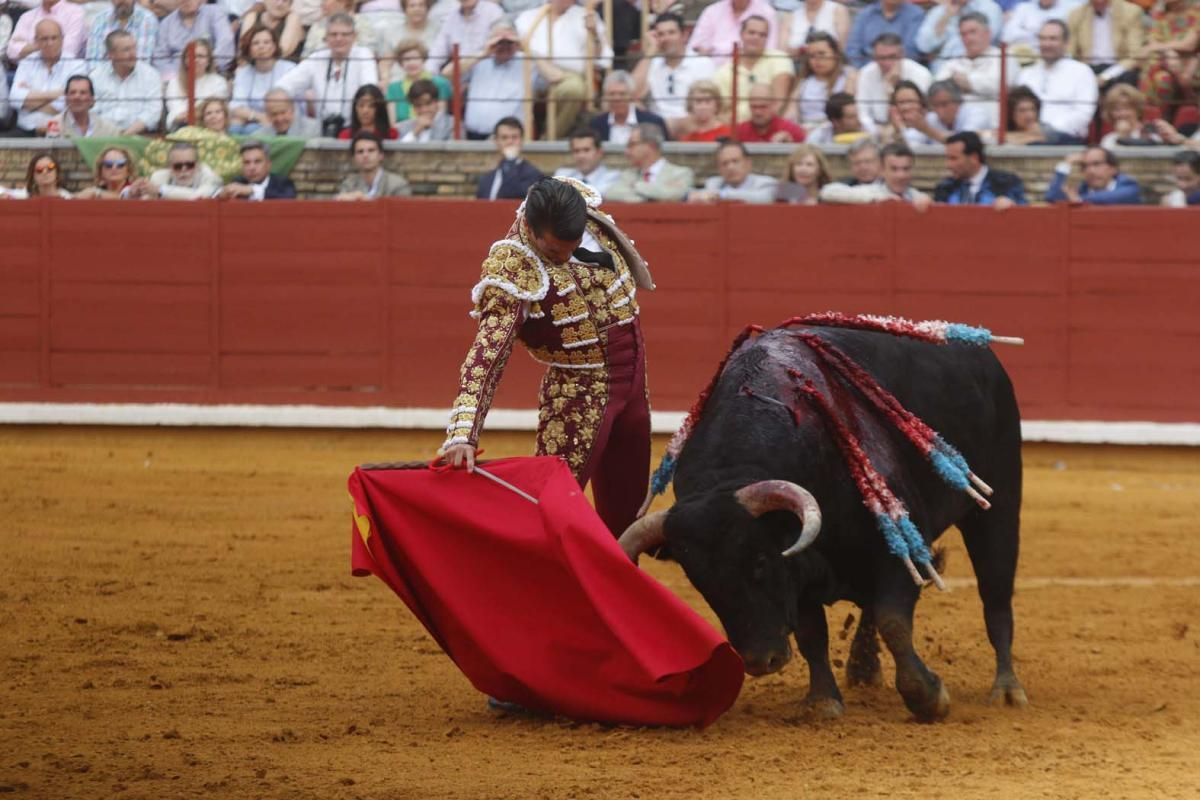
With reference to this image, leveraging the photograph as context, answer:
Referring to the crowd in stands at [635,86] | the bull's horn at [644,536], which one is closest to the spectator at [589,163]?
the crowd in stands at [635,86]

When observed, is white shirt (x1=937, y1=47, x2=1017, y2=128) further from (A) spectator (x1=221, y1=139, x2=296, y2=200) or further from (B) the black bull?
(B) the black bull

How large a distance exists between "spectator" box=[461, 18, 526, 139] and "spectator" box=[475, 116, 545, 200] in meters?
0.18

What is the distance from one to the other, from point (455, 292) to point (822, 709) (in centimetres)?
586

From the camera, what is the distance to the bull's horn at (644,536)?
12.7 feet

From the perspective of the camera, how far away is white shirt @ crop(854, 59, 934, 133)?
9195 millimetres

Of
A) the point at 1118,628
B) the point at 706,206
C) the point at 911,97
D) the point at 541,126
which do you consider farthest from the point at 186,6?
the point at 1118,628

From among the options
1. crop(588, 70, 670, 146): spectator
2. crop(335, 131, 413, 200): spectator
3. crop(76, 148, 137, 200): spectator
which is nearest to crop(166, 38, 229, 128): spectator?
crop(76, 148, 137, 200): spectator

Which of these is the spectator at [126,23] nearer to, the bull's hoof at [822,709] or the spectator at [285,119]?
the spectator at [285,119]

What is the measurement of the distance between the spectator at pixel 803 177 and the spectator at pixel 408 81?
1.77 m

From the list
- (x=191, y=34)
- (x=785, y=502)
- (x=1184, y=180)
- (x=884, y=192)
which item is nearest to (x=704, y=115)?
(x=884, y=192)

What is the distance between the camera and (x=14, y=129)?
1015 centimetres

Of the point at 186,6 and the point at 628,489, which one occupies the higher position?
the point at 186,6

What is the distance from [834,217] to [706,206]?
636mm

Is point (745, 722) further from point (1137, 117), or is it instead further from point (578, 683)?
point (1137, 117)
